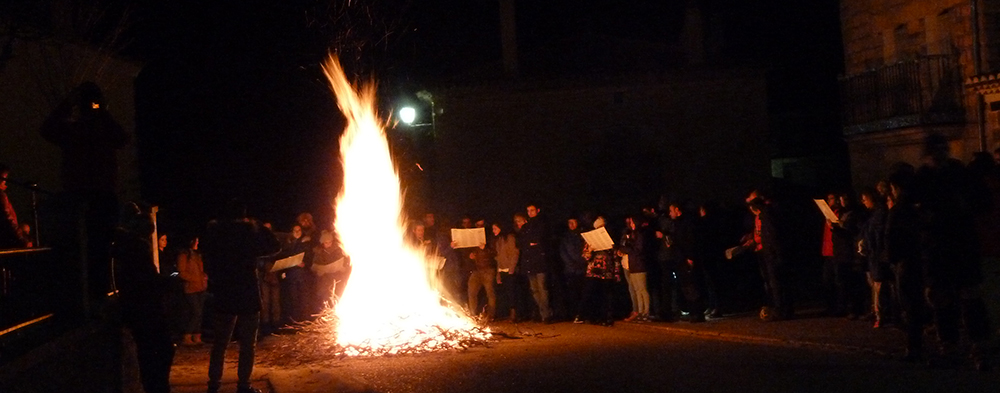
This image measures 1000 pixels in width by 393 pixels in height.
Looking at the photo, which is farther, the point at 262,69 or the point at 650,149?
the point at 650,149

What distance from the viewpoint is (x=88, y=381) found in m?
8.09

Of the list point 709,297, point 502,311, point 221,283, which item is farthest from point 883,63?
point 221,283

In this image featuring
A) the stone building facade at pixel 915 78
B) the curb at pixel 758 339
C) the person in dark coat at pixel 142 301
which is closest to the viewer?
the person in dark coat at pixel 142 301

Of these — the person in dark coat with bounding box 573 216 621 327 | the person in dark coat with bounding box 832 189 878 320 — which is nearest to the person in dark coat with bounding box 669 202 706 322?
the person in dark coat with bounding box 573 216 621 327

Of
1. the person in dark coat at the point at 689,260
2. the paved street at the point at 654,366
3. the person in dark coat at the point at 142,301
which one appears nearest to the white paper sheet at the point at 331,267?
the paved street at the point at 654,366

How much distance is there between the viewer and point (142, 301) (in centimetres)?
900

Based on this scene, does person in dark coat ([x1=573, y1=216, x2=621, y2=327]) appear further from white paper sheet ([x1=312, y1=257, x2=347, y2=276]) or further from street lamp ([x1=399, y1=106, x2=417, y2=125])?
street lamp ([x1=399, y1=106, x2=417, y2=125])

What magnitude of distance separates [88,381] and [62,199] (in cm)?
159

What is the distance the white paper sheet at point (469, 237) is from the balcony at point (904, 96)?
380 inches

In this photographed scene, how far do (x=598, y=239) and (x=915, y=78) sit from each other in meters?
9.27

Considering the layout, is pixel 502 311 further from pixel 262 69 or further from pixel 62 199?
pixel 262 69

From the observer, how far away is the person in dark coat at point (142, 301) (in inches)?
353

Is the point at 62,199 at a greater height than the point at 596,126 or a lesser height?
lesser

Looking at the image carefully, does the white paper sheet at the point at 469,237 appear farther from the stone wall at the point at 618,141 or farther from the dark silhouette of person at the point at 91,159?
the stone wall at the point at 618,141
